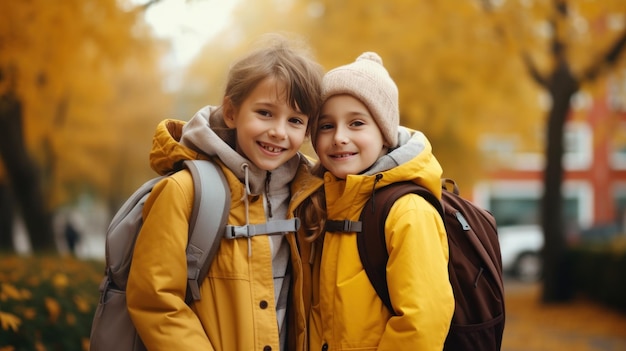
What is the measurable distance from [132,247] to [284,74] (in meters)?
0.86

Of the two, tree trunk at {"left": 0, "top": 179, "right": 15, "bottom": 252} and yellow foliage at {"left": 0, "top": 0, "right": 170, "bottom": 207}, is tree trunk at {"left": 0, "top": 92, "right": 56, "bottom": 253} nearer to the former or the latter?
yellow foliage at {"left": 0, "top": 0, "right": 170, "bottom": 207}

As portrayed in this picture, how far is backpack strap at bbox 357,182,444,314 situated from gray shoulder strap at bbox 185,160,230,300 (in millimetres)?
514

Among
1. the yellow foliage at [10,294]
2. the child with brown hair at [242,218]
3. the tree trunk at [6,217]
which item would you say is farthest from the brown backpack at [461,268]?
the tree trunk at [6,217]

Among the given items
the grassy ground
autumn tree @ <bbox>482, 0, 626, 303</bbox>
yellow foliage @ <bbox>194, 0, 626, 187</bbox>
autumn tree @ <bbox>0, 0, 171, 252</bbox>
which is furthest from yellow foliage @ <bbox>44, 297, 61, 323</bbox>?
autumn tree @ <bbox>482, 0, 626, 303</bbox>

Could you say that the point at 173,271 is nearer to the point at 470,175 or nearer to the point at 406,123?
the point at 406,123

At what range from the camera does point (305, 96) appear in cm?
263

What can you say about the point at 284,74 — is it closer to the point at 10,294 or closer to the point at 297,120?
the point at 297,120

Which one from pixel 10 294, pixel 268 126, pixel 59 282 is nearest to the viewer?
pixel 268 126

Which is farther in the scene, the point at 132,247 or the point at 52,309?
the point at 52,309

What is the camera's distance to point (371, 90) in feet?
8.83

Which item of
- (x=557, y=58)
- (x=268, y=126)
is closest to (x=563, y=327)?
(x=557, y=58)

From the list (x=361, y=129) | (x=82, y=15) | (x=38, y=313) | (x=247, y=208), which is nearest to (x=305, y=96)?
(x=361, y=129)

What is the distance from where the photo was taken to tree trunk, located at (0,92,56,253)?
8500 mm

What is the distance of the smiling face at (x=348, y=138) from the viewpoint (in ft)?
8.80
